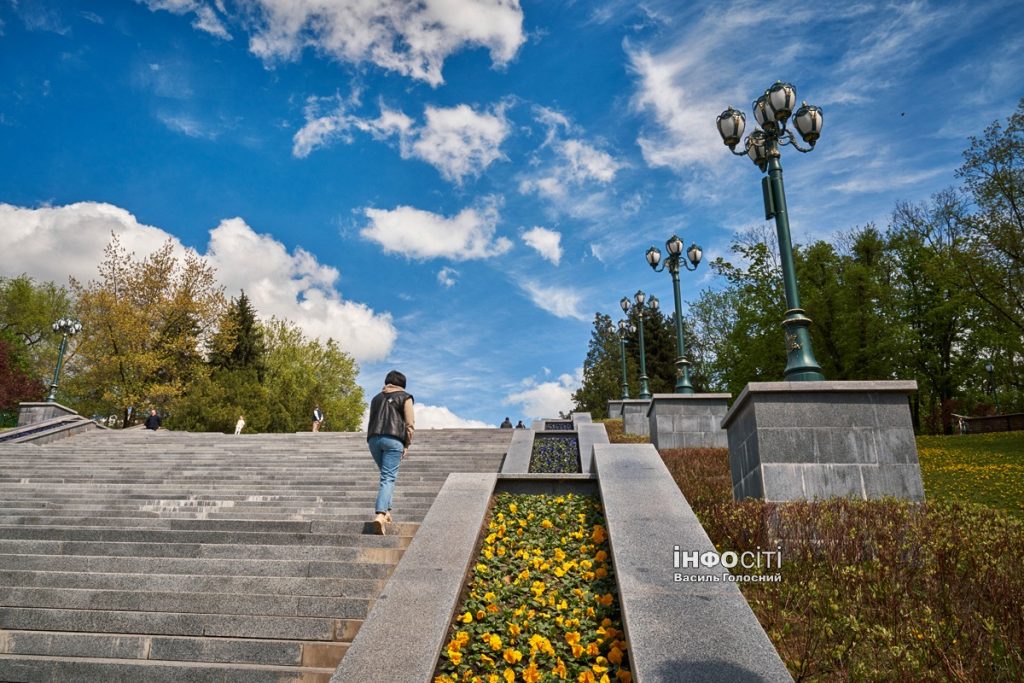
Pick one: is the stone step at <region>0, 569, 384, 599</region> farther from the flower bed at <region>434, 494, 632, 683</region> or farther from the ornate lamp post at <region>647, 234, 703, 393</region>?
the ornate lamp post at <region>647, 234, 703, 393</region>

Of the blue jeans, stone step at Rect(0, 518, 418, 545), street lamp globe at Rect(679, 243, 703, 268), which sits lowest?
stone step at Rect(0, 518, 418, 545)

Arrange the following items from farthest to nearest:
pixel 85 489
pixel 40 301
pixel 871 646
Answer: pixel 40 301
pixel 85 489
pixel 871 646

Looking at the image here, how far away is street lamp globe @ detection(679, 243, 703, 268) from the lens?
59.2 feet

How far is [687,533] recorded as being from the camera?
496cm

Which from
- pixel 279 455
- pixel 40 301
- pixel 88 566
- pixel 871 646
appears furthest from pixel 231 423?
pixel 871 646

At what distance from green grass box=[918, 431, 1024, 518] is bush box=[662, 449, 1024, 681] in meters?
3.47

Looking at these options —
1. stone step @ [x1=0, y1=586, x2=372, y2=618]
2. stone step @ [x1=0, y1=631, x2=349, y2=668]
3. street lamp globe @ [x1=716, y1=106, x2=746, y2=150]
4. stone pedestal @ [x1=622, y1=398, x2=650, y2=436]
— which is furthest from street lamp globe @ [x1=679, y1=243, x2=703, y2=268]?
stone step @ [x1=0, y1=631, x2=349, y2=668]

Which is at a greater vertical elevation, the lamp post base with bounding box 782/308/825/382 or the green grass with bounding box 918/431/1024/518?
the lamp post base with bounding box 782/308/825/382

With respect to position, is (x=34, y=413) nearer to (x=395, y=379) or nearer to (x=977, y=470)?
(x=395, y=379)

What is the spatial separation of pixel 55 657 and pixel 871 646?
573cm

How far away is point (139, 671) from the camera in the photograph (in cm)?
422

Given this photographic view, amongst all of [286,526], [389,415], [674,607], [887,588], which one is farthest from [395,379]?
[887,588]

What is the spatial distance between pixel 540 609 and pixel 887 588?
253 centimetres

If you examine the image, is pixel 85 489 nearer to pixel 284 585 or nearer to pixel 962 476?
pixel 284 585
